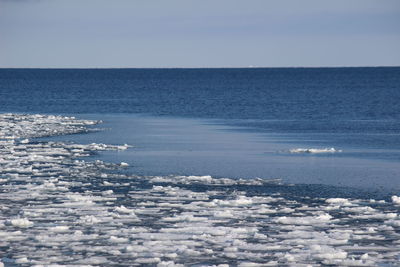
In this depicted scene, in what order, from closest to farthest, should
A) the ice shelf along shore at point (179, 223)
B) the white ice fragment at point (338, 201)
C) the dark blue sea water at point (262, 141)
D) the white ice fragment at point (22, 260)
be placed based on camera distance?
the white ice fragment at point (22, 260), the ice shelf along shore at point (179, 223), the white ice fragment at point (338, 201), the dark blue sea water at point (262, 141)

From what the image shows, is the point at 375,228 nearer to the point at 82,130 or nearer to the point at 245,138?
the point at 245,138

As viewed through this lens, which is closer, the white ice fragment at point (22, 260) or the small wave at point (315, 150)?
the white ice fragment at point (22, 260)

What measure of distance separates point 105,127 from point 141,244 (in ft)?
85.5

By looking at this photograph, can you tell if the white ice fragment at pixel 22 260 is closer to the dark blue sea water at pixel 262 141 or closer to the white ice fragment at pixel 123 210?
the white ice fragment at pixel 123 210

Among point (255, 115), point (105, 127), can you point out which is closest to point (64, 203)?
point (105, 127)

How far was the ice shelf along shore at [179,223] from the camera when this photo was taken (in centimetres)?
1207

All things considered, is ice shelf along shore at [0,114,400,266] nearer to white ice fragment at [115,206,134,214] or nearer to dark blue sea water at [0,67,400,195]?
white ice fragment at [115,206,134,214]

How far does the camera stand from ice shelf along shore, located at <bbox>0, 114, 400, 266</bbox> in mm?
12070

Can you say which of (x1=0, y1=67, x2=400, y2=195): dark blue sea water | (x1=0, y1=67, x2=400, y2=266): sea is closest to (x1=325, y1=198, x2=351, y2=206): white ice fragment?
(x1=0, y1=67, x2=400, y2=266): sea

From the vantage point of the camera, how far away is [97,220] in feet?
48.2

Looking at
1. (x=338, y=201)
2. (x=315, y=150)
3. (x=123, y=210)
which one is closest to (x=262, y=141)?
(x=315, y=150)

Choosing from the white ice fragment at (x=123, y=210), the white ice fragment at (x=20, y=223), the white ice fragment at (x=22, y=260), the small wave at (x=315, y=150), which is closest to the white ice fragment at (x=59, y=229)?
the white ice fragment at (x=20, y=223)

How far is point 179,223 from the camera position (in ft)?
47.6

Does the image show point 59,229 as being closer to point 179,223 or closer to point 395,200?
point 179,223
